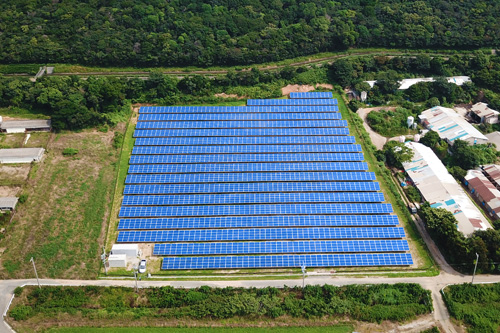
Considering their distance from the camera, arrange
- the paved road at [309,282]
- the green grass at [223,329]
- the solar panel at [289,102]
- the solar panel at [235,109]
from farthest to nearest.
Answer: the solar panel at [289,102], the solar panel at [235,109], the paved road at [309,282], the green grass at [223,329]

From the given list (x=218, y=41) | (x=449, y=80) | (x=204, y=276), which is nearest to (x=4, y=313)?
(x=204, y=276)

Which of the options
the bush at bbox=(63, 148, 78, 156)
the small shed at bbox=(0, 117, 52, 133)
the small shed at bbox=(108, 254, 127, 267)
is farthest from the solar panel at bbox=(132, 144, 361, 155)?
the small shed at bbox=(108, 254, 127, 267)

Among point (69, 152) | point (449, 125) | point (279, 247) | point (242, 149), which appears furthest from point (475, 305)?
point (69, 152)

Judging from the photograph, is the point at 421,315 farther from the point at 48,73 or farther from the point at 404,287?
the point at 48,73

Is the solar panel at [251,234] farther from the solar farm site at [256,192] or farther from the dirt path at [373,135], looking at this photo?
the dirt path at [373,135]

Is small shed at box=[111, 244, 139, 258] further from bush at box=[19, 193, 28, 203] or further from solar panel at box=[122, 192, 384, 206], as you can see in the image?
bush at box=[19, 193, 28, 203]

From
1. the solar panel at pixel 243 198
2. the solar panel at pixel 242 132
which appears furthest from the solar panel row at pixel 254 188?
the solar panel at pixel 242 132

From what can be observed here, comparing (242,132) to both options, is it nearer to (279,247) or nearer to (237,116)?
(237,116)
